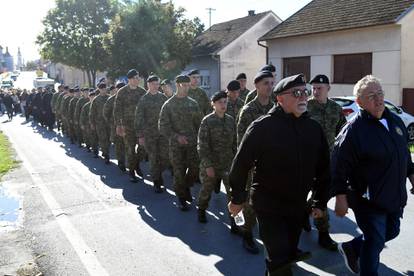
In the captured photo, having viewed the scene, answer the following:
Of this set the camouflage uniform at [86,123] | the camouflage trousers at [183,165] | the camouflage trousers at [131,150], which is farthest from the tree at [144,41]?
the camouflage trousers at [183,165]

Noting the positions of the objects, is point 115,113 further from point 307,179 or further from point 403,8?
point 403,8

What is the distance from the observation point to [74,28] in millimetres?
43531

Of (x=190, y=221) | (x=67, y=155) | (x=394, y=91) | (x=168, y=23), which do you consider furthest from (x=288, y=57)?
(x=190, y=221)

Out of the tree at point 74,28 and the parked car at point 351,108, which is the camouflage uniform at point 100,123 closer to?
the parked car at point 351,108

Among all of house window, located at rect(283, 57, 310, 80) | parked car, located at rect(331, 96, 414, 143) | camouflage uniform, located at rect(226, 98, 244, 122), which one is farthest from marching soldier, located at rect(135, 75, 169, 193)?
house window, located at rect(283, 57, 310, 80)

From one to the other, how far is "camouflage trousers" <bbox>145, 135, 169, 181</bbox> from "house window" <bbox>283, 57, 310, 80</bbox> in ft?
55.3

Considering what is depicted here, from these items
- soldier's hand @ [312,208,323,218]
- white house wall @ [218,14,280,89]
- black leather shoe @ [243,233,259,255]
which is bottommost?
black leather shoe @ [243,233,259,255]

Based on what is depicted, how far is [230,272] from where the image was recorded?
467cm

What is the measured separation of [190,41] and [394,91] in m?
17.4

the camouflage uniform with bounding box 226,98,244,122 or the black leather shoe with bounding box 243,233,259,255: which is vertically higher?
the camouflage uniform with bounding box 226,98,244,122

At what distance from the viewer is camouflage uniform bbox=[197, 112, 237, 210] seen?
19.5 ft

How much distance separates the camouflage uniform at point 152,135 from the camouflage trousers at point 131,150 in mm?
975

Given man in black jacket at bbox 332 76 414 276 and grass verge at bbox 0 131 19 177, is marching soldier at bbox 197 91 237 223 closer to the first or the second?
man in black jacket at bbox 332 76 414 276

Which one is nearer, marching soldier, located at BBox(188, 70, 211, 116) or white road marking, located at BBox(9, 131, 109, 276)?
white road marking, located at BBox(9, 131, 109, 276)
